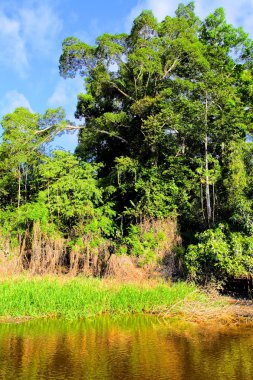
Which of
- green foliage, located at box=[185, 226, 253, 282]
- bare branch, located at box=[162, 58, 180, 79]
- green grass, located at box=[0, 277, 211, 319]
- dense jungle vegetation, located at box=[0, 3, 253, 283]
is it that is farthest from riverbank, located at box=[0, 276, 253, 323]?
bare branch, located at box=[162, 58, 180, 79]

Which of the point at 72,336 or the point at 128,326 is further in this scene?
the point at 128,326

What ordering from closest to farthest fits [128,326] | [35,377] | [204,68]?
[35,377] < [128,326] < [204,68]

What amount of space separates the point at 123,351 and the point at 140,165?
12.0 meters

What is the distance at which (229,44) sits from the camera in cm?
2272

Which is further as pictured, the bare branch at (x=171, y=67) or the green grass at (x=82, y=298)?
the bare branch at (x=171, y=67)

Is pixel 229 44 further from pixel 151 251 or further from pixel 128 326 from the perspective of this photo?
pixel 128 326

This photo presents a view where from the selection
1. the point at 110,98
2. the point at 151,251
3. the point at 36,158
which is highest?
the point at 110,98

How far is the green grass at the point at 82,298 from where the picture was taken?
10.5 metres

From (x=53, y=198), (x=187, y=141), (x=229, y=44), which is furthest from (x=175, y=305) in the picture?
(x=229, y=44)

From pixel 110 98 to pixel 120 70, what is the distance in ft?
6.07

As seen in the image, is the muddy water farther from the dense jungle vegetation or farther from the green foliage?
the dense jungle vegetation

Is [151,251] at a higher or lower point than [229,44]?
lower

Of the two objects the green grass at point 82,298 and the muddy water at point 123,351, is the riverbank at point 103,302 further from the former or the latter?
the muddy water at point 123,351

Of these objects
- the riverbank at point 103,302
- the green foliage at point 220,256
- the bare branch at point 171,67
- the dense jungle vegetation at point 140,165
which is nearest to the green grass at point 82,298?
the riverbank at point 103,302
